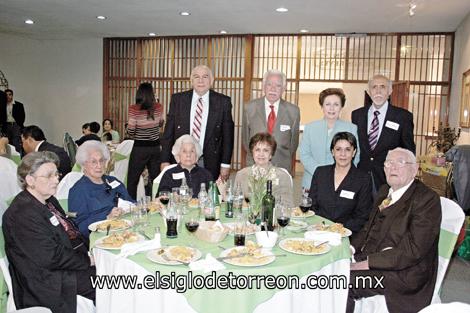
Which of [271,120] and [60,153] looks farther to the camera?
[60,153]

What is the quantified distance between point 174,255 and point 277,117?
219cm

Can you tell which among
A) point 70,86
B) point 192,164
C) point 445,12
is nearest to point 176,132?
point 192,164

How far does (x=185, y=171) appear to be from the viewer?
3.32 metres

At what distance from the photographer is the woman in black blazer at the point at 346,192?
2.92 meters

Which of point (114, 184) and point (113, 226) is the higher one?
point (114, 184)

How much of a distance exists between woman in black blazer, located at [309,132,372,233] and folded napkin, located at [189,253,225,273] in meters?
1.33

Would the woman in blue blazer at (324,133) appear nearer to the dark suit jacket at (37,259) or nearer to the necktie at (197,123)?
the necktie at (197,123)

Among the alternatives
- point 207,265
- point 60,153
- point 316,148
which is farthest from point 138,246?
point 60,153

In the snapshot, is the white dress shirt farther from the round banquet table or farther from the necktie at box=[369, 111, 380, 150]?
the round banquet table

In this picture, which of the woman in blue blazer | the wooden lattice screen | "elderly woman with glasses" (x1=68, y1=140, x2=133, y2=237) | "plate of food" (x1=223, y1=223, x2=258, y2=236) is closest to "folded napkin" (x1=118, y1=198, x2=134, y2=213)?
"elderly woman with glasses" (x1=68, y1=140, x2=133, y2=237)

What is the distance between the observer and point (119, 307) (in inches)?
79.1

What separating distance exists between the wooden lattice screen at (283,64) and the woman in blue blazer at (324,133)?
5.24 meters

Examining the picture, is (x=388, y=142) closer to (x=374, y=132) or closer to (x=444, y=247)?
(x=374, y=132)

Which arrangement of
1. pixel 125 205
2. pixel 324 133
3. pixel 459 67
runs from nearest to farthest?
pixel 125 205 < pixel 324 133 < pixel 459 67
